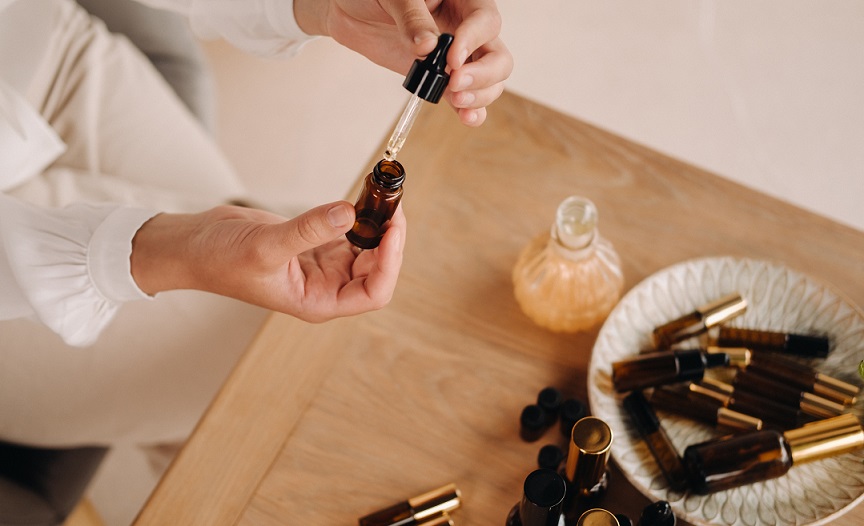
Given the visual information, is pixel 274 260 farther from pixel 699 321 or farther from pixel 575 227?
pixel 699 321

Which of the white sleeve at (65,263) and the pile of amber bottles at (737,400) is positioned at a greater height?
the pile of amber bottles at (737,400)

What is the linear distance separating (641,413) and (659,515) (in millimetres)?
110

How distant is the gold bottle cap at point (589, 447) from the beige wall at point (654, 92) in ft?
4.17

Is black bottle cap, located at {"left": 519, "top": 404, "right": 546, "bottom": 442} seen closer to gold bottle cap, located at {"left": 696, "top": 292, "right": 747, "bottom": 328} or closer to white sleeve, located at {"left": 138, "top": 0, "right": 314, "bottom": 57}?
gold bottle cap, located at {"left": 696, "top": 292, "right": 747, "bottom": 328}

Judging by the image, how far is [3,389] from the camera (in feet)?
2.88

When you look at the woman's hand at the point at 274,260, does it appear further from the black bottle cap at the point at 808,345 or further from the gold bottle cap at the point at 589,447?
the black bottle cap at the point at 808,345

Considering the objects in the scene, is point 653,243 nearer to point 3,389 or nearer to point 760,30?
point 3,389

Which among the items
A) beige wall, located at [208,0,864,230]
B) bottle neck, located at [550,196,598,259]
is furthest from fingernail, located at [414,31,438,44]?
beige wall, located at [208,0,864,230]

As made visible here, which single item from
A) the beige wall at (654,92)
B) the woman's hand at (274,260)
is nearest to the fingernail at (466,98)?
the woman's hand at (274,260)

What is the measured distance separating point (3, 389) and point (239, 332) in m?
0.27

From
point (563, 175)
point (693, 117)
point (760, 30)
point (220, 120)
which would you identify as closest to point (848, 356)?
point (563, 175)

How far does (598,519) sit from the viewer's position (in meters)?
0.59

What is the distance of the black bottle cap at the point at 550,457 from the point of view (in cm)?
71

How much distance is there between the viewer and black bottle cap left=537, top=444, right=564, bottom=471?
0.71 m
